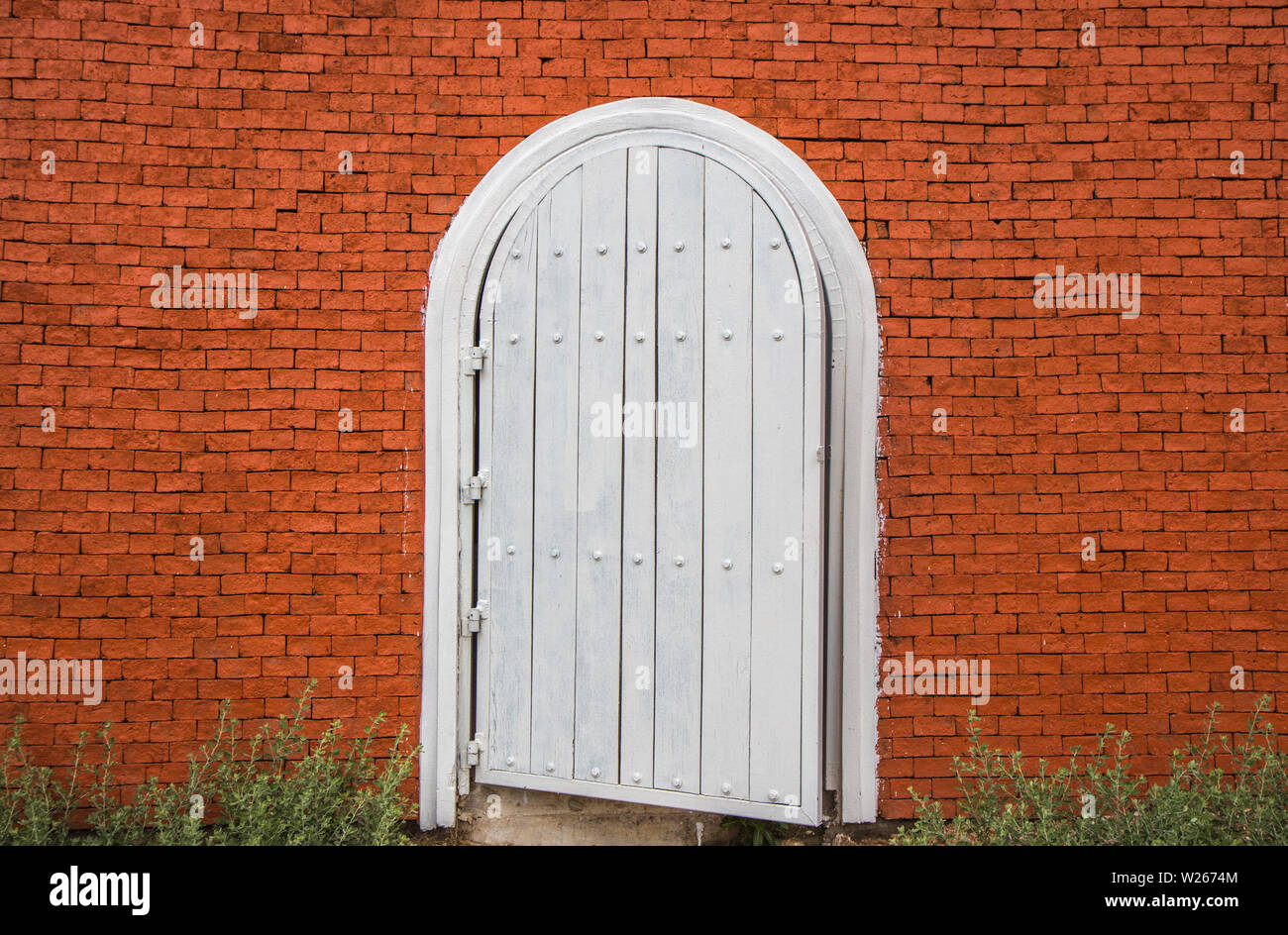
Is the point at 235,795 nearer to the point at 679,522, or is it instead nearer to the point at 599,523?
the point at 599,523

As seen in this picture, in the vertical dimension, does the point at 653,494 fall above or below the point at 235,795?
above

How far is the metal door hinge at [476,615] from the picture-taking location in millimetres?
3312

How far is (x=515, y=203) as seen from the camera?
3.36 metres

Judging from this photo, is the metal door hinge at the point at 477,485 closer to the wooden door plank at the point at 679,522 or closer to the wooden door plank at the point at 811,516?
the wooden door plank at the point at 679,522

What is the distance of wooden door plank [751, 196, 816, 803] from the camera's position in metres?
3.18

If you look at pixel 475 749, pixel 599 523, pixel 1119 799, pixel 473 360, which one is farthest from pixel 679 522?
pixel 1119 799

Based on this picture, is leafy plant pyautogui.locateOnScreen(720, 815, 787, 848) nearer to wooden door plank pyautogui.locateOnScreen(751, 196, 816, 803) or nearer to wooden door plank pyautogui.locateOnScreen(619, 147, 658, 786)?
wooden door plank pyautogui.locateOnScreen(751, 196, 816, 803)

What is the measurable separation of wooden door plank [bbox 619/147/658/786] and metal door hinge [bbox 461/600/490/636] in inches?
21.4

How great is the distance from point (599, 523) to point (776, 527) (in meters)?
0.67

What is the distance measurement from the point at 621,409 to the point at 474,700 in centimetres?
128

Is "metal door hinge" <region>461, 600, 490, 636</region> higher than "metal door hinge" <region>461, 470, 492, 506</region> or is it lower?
lower

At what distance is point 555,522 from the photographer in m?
3.28

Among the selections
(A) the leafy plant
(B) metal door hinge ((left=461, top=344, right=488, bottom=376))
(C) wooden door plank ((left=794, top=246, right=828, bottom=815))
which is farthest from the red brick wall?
(A) the leafy plant

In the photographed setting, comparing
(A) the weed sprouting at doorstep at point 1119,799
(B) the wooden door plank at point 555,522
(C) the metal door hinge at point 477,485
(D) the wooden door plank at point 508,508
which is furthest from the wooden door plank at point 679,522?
(A) the weed sprouting at doorstep at point 1119,799
